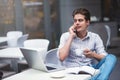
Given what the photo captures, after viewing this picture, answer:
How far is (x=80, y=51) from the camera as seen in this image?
11.3 ft

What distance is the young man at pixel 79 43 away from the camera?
3.47 m

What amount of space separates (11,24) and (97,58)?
4410 millimetres

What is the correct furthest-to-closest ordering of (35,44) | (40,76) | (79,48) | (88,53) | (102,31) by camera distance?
(102,31)
(35,44)
(79,48)
(88,53)
(40,76)

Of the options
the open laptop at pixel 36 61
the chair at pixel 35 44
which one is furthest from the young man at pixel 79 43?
the chair at pixel 35 44

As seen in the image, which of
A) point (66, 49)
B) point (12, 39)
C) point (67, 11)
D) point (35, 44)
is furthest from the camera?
point (67, 11)

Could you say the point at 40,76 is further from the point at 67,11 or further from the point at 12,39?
the point at 67,11

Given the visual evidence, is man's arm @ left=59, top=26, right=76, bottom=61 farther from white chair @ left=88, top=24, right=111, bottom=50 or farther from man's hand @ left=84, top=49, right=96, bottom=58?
white chair @ left=88, top=24, right=111, bottom=50

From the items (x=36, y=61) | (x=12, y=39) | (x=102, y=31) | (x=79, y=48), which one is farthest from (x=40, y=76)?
(x=102, y=31)

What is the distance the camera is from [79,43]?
3525 millimetres

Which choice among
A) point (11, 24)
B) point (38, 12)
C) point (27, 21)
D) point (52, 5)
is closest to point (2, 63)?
point (11, 24)

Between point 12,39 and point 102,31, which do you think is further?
point 102,31

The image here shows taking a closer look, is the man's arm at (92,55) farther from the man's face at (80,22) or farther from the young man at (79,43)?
the man's face at (80,22)

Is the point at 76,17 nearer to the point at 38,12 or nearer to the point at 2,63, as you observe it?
the point at 2,63

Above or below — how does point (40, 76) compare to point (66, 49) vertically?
below
